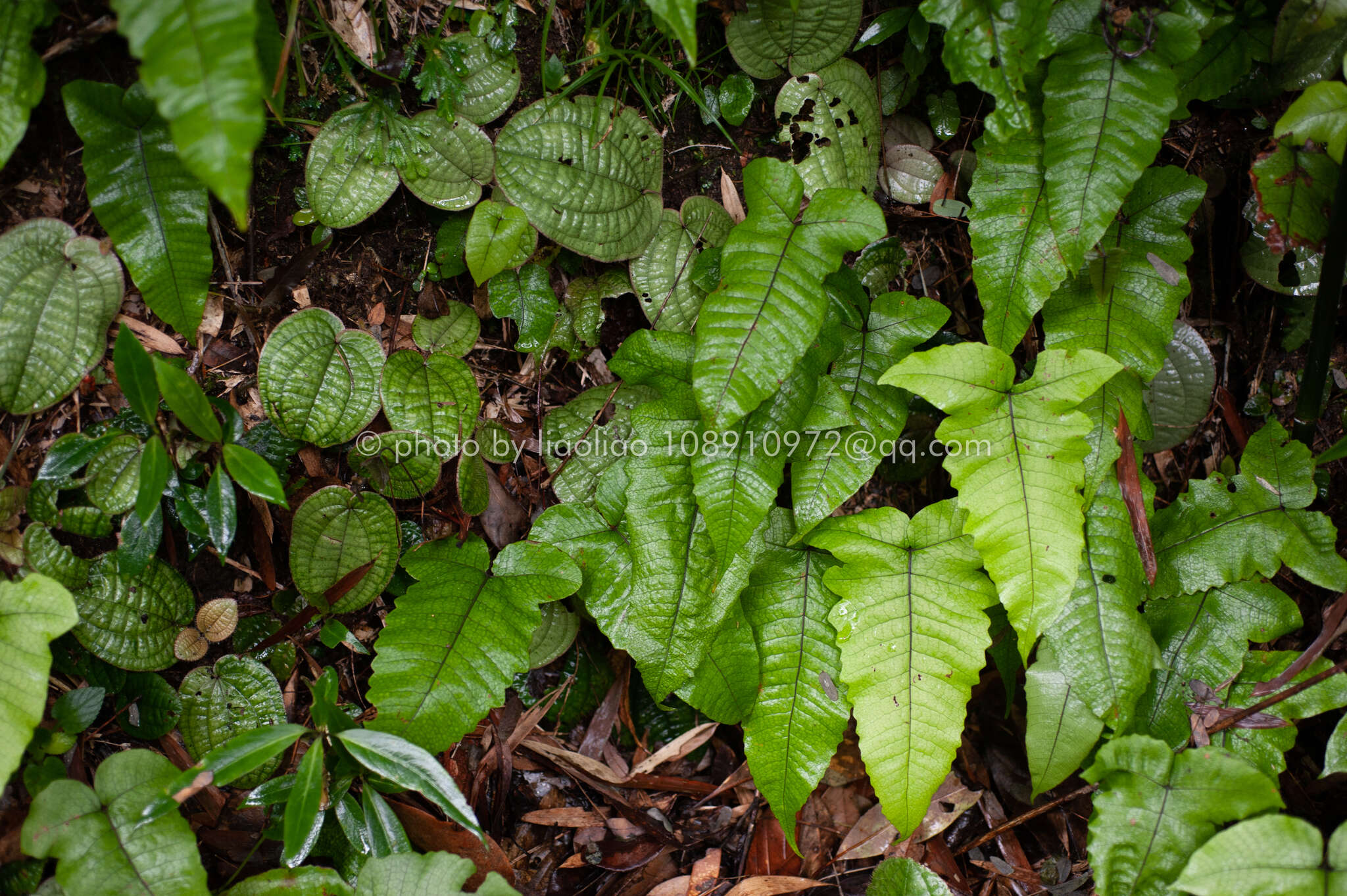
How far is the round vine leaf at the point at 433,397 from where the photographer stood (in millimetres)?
1849

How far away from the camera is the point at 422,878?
1.63 meters

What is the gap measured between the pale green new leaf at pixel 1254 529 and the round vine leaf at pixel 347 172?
222 centimetres

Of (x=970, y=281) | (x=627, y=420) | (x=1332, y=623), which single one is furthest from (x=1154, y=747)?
(x=627, y=420)

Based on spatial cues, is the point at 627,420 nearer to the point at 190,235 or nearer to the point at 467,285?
the point at 467,285

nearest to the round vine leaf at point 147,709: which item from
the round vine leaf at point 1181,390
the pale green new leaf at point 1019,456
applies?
the pale green new leaf at point 1019,456

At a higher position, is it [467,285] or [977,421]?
[467,285]

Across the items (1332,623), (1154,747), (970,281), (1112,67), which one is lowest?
(1154,747)

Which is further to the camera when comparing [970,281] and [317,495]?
[970,281]

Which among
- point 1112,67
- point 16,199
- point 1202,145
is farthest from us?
point 1202,145

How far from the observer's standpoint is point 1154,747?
6.08 feet

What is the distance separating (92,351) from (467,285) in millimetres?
829

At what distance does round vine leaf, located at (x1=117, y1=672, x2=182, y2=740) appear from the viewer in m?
1.78

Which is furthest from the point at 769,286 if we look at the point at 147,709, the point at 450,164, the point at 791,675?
the point at 147,709

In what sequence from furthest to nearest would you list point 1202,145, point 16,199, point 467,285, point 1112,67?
point 1202,145 < point 467,285 < point 1112,67 < point 16,199
